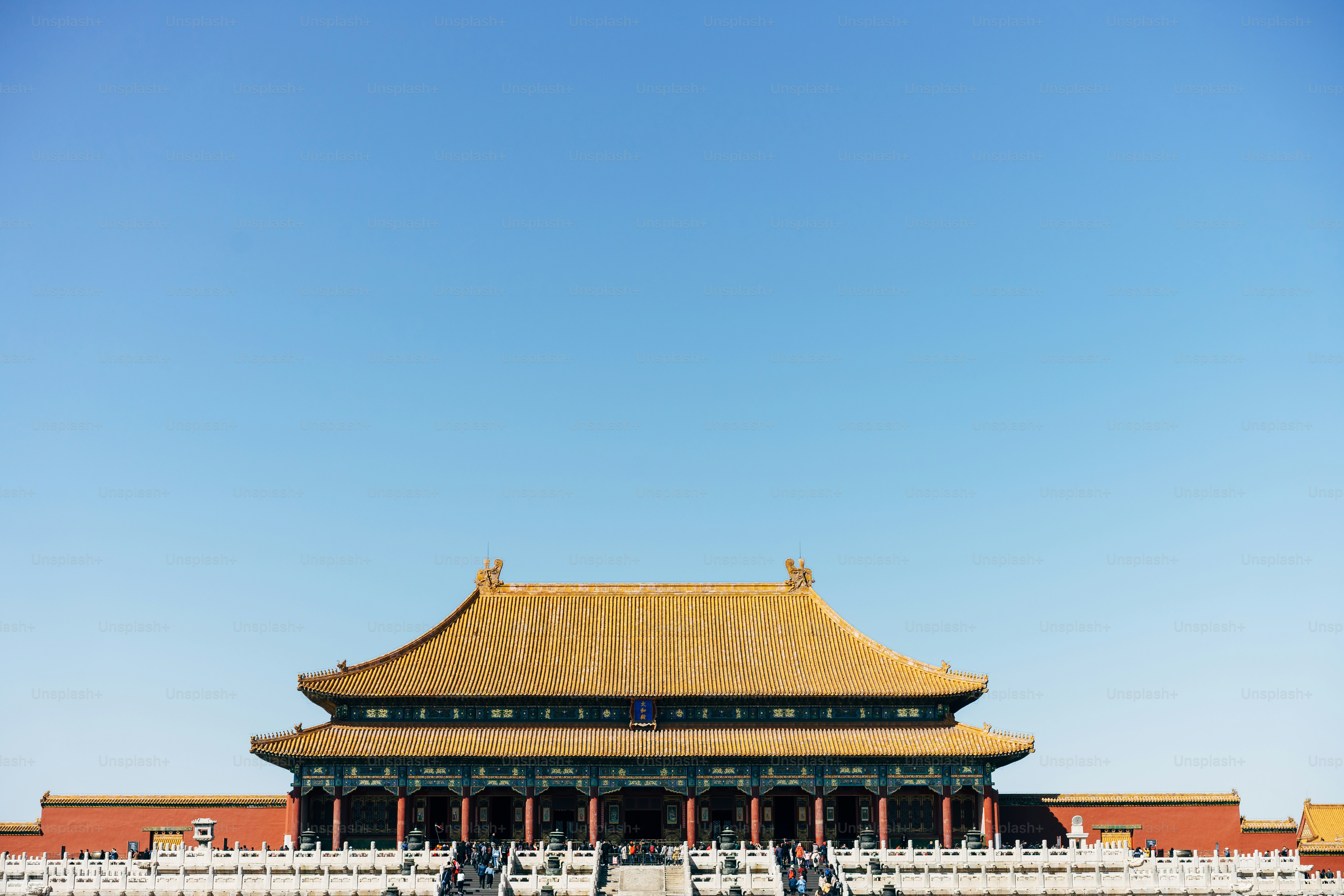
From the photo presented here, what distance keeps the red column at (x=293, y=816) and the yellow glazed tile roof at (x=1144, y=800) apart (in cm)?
3221

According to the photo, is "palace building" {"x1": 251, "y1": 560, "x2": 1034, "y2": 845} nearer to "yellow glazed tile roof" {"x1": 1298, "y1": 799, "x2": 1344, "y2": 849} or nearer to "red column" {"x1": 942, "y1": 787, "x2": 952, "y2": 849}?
"red column" {"x1": 942, "y1": 787, "x2": 952, "y2": 849}

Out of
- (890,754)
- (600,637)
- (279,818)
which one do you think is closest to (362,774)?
(279,818)

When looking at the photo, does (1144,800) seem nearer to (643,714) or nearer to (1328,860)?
(1328,860)

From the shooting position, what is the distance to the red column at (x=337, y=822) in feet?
188

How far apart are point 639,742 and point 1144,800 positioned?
2195 centimetres

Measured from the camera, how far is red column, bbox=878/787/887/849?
57.1 m

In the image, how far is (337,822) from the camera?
5762 cm

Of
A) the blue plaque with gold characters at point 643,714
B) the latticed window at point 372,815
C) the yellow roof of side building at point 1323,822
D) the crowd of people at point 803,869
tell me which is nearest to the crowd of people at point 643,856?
the crowd of people at point 803,869

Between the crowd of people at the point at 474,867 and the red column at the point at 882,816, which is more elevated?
the red column at the point at 882,816

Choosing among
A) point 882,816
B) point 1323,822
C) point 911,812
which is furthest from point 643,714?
point 1323,822

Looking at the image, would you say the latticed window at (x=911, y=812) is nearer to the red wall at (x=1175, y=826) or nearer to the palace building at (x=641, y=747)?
the palace building at (x=641, y=747)

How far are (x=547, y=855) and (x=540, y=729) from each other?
52.4 ft

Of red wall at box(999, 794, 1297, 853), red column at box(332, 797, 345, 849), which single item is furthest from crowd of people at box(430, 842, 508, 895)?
red wall at box(999, 794, 1297, 853)

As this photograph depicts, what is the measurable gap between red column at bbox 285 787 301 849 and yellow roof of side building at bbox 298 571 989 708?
14.7 ft
